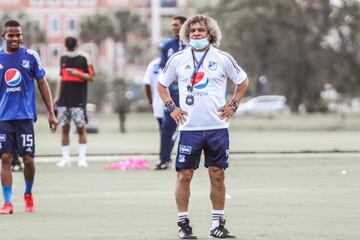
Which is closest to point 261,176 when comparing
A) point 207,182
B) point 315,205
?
point 207,182

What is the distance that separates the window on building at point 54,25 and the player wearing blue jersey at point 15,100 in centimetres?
14965

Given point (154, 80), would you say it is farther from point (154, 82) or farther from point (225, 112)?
point (225, 112)

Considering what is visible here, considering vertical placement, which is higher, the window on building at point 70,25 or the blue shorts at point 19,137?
the window on building at point 70,25

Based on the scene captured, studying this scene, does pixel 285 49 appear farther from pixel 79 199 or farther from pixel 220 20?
pixel 79 199

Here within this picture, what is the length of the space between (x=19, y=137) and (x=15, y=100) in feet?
1.30

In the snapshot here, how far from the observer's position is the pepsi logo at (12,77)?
43.7 feet

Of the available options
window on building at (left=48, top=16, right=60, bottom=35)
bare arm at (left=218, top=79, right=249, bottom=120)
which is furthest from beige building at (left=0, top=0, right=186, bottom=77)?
bare arm at (left=218, top=79, right=249, bottom=120)

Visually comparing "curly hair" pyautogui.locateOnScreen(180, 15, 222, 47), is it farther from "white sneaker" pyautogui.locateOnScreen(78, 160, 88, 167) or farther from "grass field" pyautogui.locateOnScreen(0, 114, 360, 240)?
"white sneaker" pyautogui.locateOnScreen(78, 160, 88, 167)

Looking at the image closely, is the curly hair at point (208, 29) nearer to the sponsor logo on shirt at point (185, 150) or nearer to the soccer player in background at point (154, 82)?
the sponsor logo on shirt at point (185, 150)

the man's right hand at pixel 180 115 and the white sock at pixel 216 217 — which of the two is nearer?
the white sock at pixel 216 217

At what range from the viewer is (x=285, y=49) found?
8988 centimetres

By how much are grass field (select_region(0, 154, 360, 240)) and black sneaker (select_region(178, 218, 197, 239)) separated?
0.63 feet

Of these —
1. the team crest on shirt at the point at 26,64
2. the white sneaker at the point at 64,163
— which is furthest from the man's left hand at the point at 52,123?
the white sneaker at the point at 64,163

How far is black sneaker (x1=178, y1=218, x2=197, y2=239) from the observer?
1084cm
